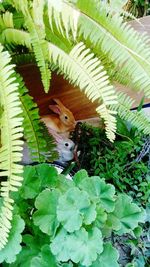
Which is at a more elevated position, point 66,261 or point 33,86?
point 33,86

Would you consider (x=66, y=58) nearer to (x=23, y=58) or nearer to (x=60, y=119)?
(x=23, y=58)

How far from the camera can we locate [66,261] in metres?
0.96

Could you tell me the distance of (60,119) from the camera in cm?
146

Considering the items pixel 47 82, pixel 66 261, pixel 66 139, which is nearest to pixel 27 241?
pixel 66 261

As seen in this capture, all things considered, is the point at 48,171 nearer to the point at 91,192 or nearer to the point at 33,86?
the point at 91,192

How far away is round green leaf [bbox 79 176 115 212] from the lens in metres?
0.98

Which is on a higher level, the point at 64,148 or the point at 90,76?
the point at 90,76

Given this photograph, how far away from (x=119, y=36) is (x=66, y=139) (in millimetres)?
509

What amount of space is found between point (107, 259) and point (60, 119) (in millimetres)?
599

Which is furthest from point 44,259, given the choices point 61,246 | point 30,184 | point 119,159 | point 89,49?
point 119,159

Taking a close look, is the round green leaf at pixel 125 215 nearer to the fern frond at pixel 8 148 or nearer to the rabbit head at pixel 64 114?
the fern frond at pixel 8 148

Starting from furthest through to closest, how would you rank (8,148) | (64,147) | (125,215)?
(64,147) → (125,215) → (8,148)

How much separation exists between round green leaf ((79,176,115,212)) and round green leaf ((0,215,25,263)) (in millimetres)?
160

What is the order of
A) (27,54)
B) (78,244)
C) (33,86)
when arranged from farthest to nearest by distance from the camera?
(33,86) < (27,54) < (78,244)
